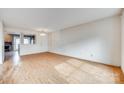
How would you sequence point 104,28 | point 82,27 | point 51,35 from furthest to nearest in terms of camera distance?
1. point 51,35
2. point 82,27
3. point 104,28

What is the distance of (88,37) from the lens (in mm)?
4773

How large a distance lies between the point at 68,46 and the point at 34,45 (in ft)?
11.5

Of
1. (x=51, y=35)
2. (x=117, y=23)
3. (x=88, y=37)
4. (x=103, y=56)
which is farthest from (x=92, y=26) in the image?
(x=51, y=35)

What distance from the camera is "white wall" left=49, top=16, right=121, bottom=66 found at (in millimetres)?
3674

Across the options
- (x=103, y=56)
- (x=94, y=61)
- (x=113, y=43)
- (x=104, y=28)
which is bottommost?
(x=94, y=61)

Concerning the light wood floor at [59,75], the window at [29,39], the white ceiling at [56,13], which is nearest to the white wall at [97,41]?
the white ceiling at [56,13]

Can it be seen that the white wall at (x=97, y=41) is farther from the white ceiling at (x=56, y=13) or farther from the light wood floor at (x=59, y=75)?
the light wood floor at (x=59, y=75)

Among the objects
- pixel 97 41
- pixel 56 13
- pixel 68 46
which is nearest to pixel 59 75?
pixel 56 13

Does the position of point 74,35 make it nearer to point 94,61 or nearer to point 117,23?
point 94,61

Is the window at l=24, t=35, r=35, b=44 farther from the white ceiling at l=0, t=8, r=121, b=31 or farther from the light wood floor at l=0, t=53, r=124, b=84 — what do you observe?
the light wood floor at l=0, t=53, r=124, b=84

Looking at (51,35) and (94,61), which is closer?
(94,61)
